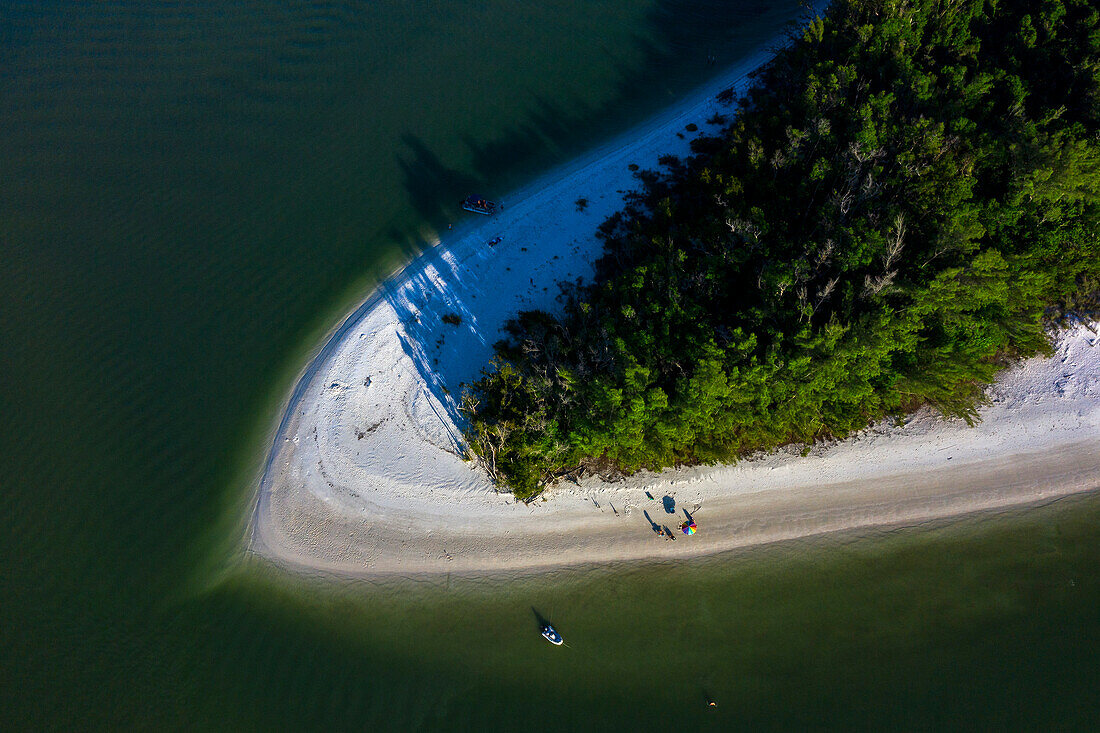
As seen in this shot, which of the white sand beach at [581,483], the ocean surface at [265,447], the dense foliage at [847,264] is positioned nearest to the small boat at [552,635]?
the ocean surface at [265,447]

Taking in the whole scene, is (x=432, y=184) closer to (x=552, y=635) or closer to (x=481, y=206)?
(x=481, y=206)

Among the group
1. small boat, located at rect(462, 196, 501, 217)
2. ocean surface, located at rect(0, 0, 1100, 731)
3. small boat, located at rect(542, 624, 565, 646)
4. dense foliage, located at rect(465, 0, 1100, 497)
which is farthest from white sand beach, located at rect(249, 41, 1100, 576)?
small boat, located at rect(462, 196, 501, 217)

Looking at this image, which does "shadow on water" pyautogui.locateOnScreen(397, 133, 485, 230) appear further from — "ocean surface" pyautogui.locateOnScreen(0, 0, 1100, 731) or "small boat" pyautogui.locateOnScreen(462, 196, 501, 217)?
"small boat" pyautogui.locateOnScreen(462, 196, 501, 217)

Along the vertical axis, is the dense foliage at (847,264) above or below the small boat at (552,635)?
above

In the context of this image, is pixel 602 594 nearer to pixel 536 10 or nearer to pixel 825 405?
pixel 825 405

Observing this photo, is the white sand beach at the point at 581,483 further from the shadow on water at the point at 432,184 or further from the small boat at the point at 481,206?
the shadow on water at the point at 432,184
